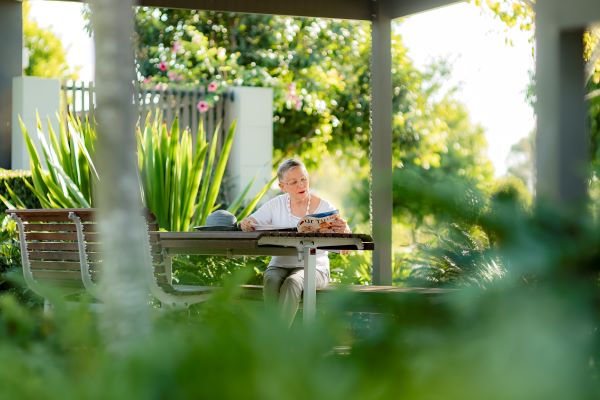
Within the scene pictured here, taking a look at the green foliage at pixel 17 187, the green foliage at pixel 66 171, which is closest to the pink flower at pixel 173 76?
the green foliage at pixel 17 187

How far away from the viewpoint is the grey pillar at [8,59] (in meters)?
7.76

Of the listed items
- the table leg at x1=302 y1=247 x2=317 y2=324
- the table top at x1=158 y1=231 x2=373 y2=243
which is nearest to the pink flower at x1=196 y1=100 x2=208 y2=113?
the table top at x1=158 y1=231 x2=373 y2=243

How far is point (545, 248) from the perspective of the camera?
1.68 meters

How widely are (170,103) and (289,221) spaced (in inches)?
210

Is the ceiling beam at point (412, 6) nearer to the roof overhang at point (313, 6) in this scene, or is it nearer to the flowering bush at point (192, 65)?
the roof overhang at point (313, 6)

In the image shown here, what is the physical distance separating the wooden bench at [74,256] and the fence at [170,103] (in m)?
5.02

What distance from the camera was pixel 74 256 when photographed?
5324mm

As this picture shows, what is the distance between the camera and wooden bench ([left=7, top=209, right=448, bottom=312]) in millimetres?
5023

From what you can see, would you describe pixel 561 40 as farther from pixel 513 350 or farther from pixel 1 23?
pixel 1 23

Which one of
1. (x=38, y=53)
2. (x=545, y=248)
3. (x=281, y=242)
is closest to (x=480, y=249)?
(x=545, y=248)

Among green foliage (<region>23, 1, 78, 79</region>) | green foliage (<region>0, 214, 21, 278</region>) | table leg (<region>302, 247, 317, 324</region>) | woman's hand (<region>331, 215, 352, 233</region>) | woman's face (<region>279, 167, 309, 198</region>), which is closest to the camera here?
table leg (<region>302, 247, 317, 324</region>)

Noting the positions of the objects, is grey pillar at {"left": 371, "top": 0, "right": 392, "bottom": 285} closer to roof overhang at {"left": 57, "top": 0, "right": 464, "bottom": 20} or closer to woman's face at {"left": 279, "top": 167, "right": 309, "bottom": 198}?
roof overhang at {"left": 57, "top": 0, "right": 464, "bottom": 20}

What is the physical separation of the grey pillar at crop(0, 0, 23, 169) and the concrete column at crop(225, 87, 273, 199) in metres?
2.56

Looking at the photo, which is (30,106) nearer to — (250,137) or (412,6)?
(250,137)
